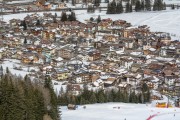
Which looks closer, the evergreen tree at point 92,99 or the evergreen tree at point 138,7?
the evergreen tree at point 92,99

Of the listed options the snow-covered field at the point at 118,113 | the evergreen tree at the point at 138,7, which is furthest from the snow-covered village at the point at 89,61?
the evergreen tree at the point at 138,7

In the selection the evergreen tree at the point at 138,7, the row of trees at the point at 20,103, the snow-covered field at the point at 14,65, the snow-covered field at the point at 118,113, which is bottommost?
the snow-covered field at the point at 14,65

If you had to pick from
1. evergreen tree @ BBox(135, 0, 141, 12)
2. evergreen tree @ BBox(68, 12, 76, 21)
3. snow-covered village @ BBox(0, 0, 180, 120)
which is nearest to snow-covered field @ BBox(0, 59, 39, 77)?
snow-covered village @ BBox(0, 0, 180, 120)

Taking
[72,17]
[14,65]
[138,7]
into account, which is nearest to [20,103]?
[14,65]

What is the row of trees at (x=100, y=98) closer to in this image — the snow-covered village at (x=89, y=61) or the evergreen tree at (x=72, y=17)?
the snow-covered village at (x=89, y=61)

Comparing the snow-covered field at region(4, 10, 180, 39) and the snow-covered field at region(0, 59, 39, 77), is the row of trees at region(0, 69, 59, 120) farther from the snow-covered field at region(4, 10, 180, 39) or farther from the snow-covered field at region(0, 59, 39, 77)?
the snow-covered field at region(4, 10, 180, 39)

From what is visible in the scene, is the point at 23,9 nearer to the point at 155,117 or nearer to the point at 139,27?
the point at 139,27

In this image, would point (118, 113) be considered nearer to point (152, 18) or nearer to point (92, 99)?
point (92, 99)

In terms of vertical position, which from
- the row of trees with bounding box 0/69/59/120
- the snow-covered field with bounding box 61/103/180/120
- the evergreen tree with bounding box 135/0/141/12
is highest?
the evergreen tree with bounding box 135/0/141/12
